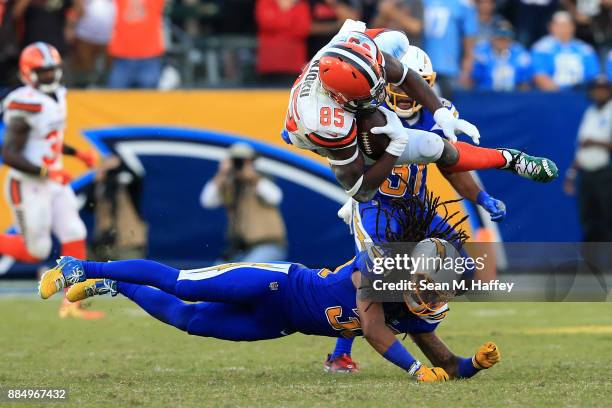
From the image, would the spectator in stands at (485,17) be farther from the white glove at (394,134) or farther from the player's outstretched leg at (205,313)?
the player's outstretched leg at (205,313)

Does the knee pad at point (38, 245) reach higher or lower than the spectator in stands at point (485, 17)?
lower

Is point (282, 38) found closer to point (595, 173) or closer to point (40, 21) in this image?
point (40, 21)

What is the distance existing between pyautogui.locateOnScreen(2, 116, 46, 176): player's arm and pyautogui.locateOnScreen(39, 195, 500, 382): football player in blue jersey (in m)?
3.64

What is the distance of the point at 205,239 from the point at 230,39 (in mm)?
2407

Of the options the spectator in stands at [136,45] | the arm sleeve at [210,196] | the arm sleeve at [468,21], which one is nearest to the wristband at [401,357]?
the arm sleeve at [210,196]

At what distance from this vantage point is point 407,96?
702 centimetres

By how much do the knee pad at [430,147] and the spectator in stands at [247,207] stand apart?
19.6ft

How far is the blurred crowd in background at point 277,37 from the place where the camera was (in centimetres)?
1260

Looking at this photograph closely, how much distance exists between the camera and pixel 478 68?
13.1 m

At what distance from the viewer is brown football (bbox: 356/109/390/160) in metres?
6.05

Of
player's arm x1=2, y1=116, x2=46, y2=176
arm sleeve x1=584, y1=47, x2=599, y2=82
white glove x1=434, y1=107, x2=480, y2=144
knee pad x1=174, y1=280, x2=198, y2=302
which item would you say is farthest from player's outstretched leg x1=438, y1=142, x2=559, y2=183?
arm sleeve x1=584, y1=47, x2=599, y2=82

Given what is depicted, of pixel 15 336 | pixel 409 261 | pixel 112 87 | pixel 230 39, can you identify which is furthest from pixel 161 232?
pixel 409 261

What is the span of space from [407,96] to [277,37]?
235 inches
